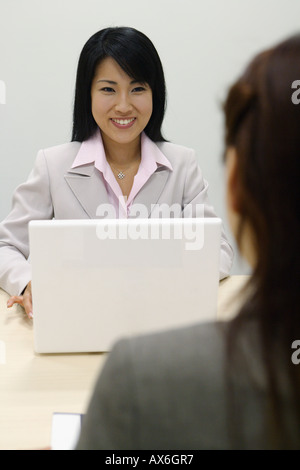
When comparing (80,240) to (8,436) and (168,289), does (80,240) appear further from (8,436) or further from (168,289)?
(8,436)

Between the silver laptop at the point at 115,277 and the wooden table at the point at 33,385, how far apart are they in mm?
39

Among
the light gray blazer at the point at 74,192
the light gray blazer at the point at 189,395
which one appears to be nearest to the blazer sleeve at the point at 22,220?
the light gray blazer at the point at 74,192

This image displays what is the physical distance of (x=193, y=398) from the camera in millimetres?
558

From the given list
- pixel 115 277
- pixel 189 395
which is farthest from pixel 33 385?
pixel 189 395

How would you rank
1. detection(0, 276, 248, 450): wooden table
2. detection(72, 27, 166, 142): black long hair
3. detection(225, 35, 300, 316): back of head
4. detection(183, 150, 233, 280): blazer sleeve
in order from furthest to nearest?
detection(183, 150, 233, 280): blazer sleeve → detection(72, 27, 166, 142): black long hair → detection(0, 276, 248, 450): wooden table → detection(225, 35, 300, 316): back of head

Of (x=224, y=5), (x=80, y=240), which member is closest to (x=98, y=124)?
(x=80, y=240)

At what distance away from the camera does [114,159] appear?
1.94m

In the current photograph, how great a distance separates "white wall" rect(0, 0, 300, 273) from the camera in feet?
8.98

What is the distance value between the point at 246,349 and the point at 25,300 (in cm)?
98

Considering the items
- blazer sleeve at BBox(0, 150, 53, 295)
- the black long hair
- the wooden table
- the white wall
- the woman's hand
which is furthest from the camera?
the white wall

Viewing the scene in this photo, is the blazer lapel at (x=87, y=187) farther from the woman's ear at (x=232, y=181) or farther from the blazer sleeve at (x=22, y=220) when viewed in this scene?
the woman's ear at (x=232, y=181)

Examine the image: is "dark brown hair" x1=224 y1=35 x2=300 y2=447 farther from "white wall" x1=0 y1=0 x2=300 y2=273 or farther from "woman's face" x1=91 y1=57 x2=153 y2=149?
"white wall" x1=0 y1=0 x2=300 y2=273

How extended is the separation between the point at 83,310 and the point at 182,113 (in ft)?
6.28

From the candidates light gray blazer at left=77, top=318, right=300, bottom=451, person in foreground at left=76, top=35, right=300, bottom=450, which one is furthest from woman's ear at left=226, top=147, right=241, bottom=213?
light gray blazer at left=77, top=318, right=300, bottom=451
